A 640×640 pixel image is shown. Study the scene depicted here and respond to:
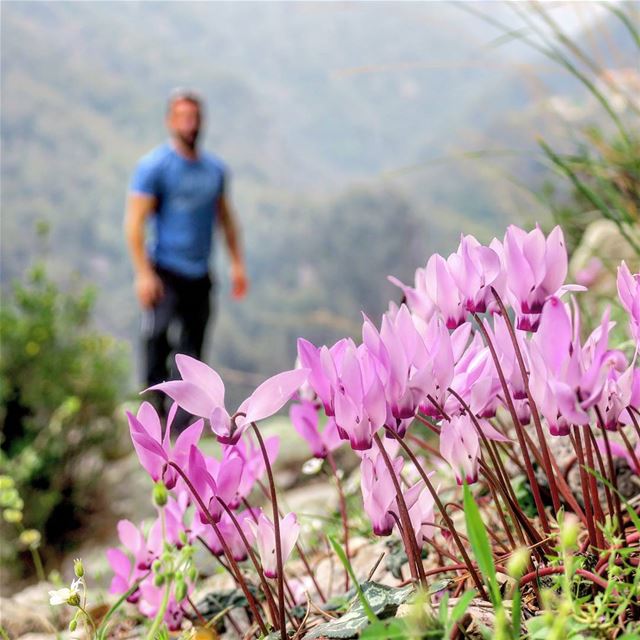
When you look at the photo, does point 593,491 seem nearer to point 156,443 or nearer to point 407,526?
point 407,526

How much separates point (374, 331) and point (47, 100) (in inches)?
1853

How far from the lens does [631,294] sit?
59 cm

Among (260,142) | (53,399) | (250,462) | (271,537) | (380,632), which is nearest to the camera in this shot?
(380,632)

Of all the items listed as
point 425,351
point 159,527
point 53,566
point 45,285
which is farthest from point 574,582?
point 45,285

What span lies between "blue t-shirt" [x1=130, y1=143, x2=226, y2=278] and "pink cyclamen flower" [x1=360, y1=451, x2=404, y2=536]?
4015 mm

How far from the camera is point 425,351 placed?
55 cm

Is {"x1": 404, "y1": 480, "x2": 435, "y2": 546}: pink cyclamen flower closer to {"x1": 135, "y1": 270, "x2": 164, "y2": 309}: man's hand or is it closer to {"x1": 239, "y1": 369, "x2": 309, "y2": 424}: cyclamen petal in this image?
{"x1": 239, "y1": 369, "x2": 309, "y2": 424}: cyclamen petal

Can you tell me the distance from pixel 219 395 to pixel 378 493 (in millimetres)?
160

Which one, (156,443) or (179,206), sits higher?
(179,206)

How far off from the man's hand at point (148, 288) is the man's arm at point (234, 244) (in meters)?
0.58

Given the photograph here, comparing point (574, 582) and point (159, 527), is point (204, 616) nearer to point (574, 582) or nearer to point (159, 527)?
point (159, 527)

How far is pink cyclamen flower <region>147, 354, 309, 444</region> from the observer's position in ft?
1.73

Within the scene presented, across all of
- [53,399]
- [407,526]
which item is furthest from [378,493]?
[53,399]

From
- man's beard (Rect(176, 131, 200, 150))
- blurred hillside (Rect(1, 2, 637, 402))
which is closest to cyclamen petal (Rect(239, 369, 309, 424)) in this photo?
man's beard (Rect(176, 131, 200, 150))
